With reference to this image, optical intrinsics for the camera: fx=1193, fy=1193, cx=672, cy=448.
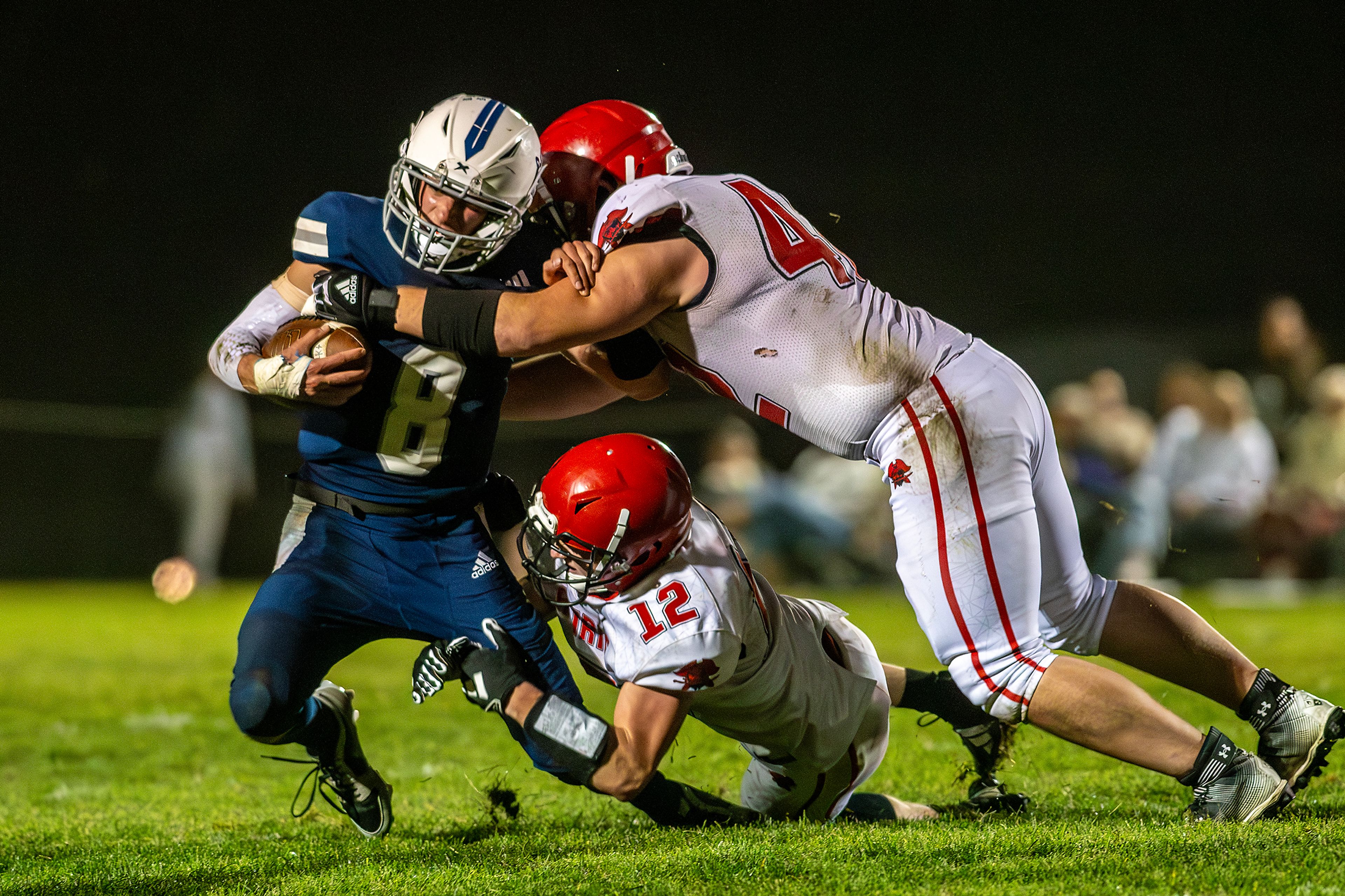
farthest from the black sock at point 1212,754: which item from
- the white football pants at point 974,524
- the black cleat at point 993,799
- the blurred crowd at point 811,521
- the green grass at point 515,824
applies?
the blurred crowd at point 811,521

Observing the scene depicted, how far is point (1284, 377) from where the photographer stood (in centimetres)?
816

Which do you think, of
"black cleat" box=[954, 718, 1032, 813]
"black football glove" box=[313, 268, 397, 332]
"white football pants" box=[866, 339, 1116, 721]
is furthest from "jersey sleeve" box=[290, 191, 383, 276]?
"black cleat" box=[954, 718, 1032, 813]

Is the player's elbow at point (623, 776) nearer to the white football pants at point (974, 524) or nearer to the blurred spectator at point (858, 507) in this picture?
the white football pants at point (974, 524)

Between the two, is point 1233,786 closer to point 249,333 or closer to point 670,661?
point 670,661

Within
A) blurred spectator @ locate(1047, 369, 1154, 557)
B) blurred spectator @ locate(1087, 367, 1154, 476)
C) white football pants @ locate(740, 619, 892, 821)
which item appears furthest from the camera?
blurred spectator @ locate(1087, 367, 1154, 476)

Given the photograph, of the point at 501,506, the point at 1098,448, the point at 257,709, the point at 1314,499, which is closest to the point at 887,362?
the point at 501,506

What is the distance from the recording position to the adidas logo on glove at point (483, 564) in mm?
3092

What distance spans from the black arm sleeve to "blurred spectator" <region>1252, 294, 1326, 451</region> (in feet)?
19.4

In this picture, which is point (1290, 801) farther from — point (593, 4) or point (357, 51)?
point (357, 51)

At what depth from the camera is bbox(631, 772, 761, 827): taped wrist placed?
302cm

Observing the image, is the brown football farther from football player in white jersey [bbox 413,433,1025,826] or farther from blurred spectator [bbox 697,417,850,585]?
blurred spectator [bbox 697,417,850,585]

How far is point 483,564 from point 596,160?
1094 mm

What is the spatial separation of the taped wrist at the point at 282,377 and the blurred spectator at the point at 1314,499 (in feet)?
21.7

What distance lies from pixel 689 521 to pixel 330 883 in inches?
43.3
